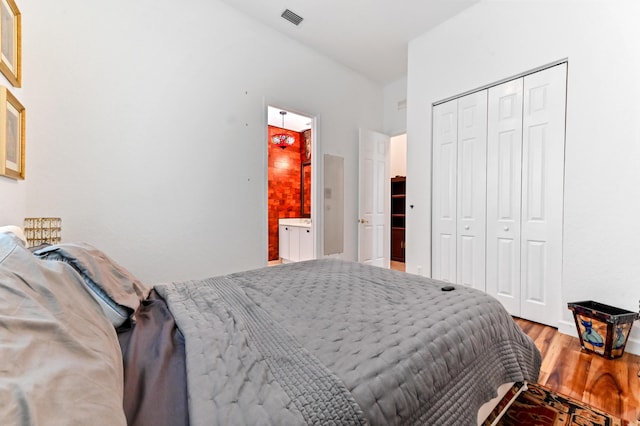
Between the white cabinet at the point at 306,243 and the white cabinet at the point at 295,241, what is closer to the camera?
the white cabinet at the point at 306,243

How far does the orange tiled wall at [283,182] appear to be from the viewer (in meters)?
5.54

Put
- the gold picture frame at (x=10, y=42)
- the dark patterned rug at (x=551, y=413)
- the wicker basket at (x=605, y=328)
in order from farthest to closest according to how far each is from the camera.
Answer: the wicker basket at (x=605, y=328) < the gold picture frame at (x=10, y=42) < the dark patterned rug at (x=551, y=413)

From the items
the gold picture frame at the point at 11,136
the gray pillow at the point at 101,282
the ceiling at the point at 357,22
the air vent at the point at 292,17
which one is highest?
the ceiling at the point at 357,22

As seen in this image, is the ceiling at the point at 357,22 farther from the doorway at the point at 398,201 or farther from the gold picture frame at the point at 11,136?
the gold picture frame at the point at 11,136

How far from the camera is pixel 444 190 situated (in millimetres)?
3322

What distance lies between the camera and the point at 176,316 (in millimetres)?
1065

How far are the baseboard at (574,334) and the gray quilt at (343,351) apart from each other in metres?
1.39

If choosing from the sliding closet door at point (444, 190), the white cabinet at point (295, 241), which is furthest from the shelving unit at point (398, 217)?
the sliding closet door at point (444, 190)

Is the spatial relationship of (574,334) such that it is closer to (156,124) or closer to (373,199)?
(373,199)

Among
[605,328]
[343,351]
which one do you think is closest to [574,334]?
[605,328]

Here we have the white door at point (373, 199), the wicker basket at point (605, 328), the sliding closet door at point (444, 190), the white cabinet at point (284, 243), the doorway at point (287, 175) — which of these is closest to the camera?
the wicker basket at point (605, 328)

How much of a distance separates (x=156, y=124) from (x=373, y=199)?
3.10 meters

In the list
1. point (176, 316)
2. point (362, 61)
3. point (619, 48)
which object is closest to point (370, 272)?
point (176, 316)

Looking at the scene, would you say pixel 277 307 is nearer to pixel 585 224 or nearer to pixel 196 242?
pixel 196 242
